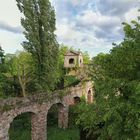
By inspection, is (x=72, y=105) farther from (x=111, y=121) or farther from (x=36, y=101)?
(x=111, y=121)

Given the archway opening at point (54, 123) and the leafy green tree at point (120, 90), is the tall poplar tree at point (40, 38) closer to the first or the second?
the archway opening at point (54, 123)

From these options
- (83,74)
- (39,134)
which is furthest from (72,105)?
(83,74)

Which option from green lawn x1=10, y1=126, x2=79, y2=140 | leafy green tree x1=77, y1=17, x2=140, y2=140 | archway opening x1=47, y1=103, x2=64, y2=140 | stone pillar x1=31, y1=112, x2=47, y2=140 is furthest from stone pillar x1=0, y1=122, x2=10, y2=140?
leafy green tree x1=77, y1=17, x2=140, y2=140

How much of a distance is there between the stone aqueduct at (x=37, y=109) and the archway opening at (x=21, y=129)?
1.30 metres

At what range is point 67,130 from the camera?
30938 millimetres

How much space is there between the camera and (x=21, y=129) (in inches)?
1207

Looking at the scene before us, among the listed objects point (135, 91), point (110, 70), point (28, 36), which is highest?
point (28, 36)

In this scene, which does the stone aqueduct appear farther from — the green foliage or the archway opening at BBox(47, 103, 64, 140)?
the green foliage

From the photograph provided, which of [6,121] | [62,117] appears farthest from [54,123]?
[6,121]

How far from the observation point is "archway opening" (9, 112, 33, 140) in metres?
27.7

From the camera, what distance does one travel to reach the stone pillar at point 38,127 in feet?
86.2

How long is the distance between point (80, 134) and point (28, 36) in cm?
1069

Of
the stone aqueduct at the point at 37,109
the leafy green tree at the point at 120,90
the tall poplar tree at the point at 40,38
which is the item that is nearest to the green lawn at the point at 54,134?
the stone aqueduct at the point at 37,109

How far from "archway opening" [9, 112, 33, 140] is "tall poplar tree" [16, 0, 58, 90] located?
4.02 meters
